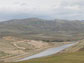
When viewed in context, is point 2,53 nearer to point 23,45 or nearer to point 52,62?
point 23,45

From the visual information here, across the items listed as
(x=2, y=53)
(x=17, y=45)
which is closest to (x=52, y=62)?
(x=2, y=53)

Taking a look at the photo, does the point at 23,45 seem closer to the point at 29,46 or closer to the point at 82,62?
the point at 29,46

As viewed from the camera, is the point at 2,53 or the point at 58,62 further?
the point at 2,53

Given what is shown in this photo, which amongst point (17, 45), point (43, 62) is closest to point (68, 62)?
point (43, 62)

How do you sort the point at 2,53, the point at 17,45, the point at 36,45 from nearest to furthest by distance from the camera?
the point at 2,53 < the point at 17,45 < the point at 36,45

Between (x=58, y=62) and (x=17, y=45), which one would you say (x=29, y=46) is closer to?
(x=17, y=45)

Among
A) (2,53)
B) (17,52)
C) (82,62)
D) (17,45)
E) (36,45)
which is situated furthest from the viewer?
(36,45)

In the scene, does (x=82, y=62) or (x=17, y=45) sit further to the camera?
(x=17, y=45)

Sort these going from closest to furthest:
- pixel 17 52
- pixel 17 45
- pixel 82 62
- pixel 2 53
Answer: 1. pixel 82 62
2. pixel 2 53
3. pixel 17 52
4. pixel 17 45

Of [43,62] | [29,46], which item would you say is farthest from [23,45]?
[43,62]
